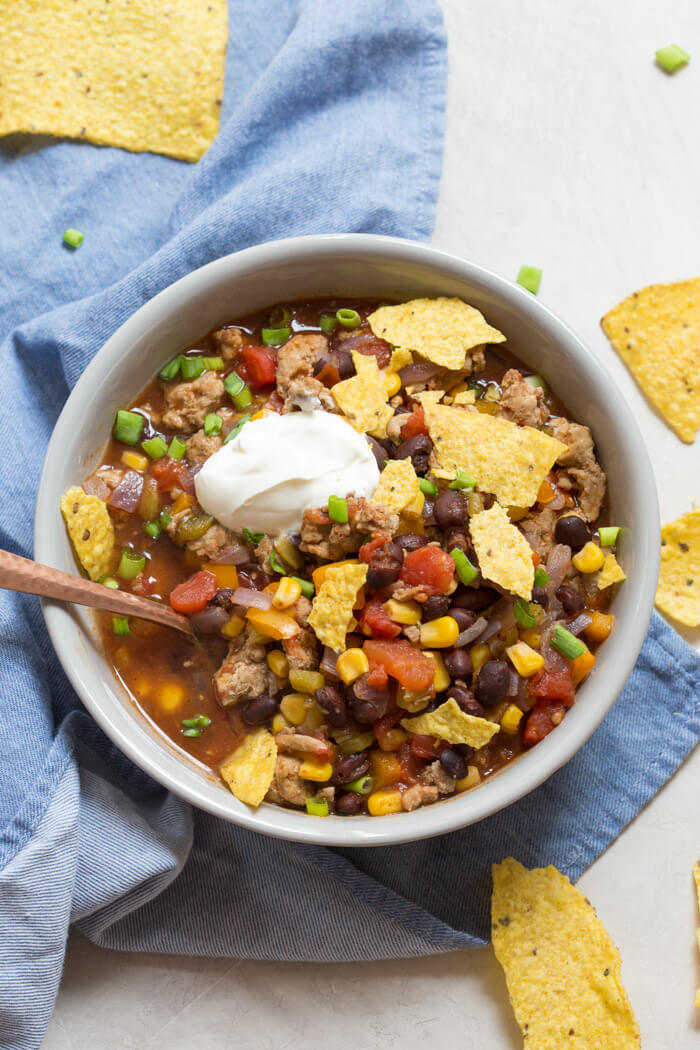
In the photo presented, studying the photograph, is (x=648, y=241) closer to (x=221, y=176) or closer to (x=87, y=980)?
(x=221, y=176)

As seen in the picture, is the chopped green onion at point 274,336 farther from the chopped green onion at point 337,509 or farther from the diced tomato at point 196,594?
the diced tomato at point 196,594

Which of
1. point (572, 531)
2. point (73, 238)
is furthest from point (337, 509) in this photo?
point (73, 238)

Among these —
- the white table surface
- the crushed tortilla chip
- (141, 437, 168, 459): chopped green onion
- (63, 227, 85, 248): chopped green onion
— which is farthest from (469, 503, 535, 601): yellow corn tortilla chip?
(63, 227, 85, 248): chopped green onion

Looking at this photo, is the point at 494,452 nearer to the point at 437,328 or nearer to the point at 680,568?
the point at 437,328

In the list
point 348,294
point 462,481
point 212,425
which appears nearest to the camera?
point 462,481

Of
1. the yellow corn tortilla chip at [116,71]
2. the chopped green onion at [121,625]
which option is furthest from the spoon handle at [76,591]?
the yellow corn tortilla chip at [116,71]

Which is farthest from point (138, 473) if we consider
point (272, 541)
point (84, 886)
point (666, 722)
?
point (666, 722)

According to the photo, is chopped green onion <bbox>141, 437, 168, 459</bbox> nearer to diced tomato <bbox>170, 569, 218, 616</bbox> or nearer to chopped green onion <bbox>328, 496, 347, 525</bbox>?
diced tomato <bbox>170, 569, 218, 616</bbox>
